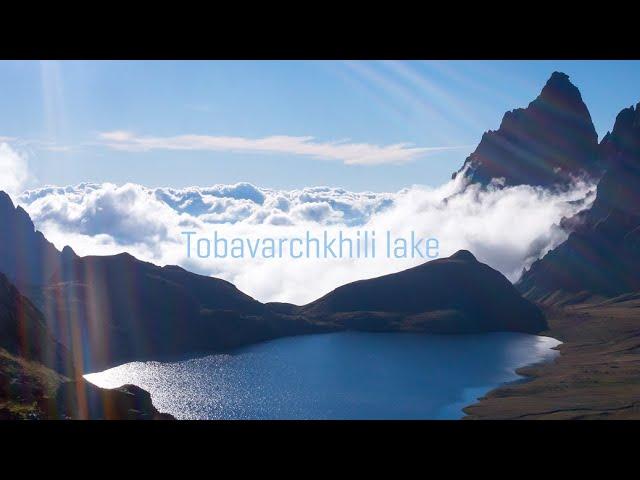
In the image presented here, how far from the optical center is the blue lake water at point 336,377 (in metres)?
80.6

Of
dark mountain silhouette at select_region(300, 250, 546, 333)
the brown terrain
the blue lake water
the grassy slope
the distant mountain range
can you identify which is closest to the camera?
the grassy slope

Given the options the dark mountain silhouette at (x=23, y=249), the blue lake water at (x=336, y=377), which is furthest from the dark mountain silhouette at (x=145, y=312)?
the blue lake water at (x=336, y=377)

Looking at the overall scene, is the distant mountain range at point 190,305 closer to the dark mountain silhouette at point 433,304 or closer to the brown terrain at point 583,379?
the dark mountain silhouette at point 433,304

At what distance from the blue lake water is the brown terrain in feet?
15.0

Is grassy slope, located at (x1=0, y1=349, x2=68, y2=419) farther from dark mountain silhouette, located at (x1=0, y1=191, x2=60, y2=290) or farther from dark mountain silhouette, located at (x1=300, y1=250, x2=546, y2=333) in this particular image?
dark mountain silhouette, located at (x1=300, y1=250, x2=546, y2=333)

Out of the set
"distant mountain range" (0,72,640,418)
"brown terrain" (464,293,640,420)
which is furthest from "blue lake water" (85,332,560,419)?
"distant mountain range" (0,72,640,418)

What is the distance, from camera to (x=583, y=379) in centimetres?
10788

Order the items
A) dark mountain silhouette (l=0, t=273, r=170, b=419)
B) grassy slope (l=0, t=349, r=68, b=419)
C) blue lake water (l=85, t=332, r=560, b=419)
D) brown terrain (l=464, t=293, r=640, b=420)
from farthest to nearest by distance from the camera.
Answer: brown terrain (l=464, t=293, r=640, b=420) < blue lake water (l=85, t=332, r=560, b=419) < dark mountain silhouette (l=0, t=273, r=170, b=419) < grassy slope (l=0, t=349, r=68, b=419)

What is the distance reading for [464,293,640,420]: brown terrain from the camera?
83.8 m

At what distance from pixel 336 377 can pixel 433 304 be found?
8770 cm

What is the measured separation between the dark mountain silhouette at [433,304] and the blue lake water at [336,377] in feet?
51.0

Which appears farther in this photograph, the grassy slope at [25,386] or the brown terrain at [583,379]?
the brown terrain at [583,379]

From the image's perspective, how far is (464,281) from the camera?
194500 millimetres
